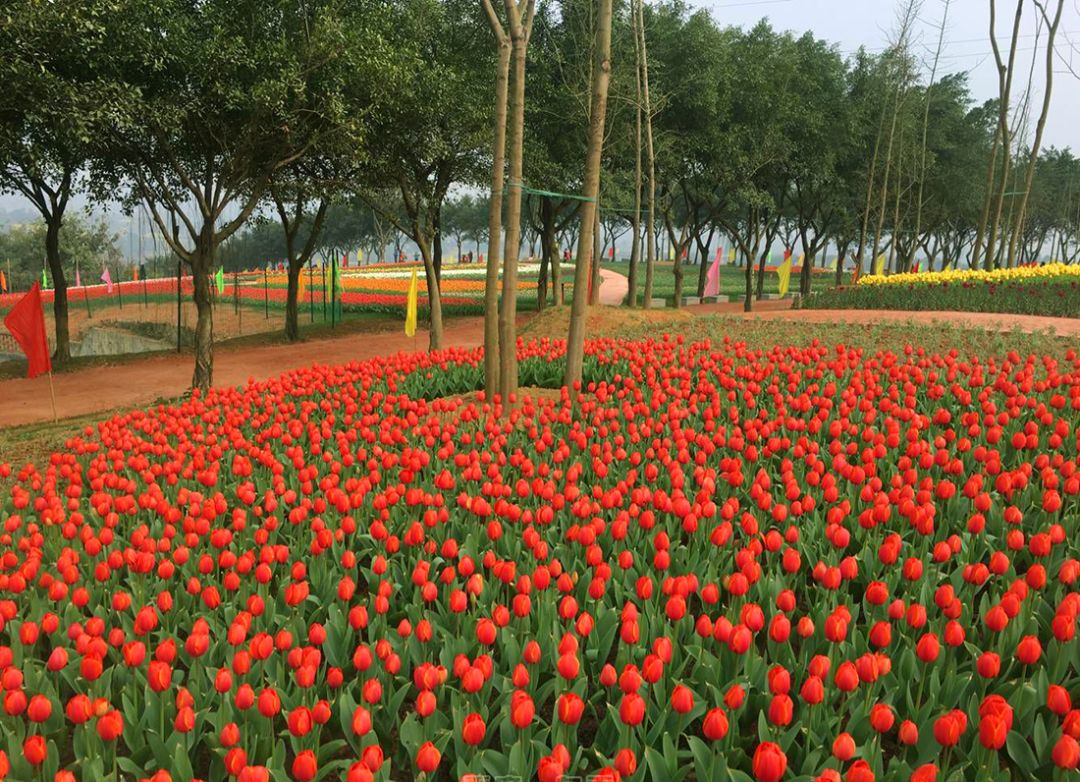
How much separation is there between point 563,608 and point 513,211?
18.0 ft

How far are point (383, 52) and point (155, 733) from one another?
49.5 feet

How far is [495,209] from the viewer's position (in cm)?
859

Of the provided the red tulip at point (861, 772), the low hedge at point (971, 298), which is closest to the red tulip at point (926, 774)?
the red tulip at point (861, 772)

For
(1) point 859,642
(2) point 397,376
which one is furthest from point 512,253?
(1) point 859,642

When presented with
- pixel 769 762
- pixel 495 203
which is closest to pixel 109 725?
pixel 769 762

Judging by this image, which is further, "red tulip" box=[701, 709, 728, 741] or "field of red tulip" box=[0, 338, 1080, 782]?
"field of red tulip" box=[0, 338, 1080, 782]

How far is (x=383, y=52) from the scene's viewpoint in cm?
1589

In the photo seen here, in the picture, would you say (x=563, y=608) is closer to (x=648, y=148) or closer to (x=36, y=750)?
(x=36, y=750)

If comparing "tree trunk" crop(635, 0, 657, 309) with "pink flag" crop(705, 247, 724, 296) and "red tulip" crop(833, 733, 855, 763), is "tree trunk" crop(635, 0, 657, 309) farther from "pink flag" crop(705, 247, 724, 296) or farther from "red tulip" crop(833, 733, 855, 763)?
"red tulip" crop(833, 733, 855, 763)

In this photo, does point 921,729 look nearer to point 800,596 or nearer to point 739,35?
point 800,596

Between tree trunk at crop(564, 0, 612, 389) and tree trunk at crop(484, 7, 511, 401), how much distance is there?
805 mm

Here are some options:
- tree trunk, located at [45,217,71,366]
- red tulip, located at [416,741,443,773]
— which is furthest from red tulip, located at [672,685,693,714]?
tree trunk, located at [45,217,71,366]

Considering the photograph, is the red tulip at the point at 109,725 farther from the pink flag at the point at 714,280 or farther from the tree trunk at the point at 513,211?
the pink flag at the point at 714,280

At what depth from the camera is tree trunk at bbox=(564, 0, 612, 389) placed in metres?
8.28
